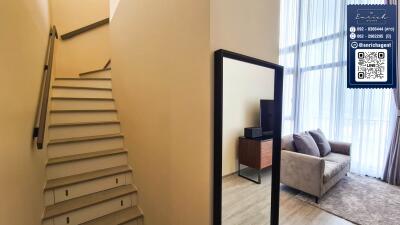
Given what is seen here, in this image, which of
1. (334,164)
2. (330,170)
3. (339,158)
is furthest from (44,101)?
(339,158)

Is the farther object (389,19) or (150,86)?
(389,19)

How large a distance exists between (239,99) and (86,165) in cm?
188

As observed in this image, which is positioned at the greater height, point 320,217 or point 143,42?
point 143,42

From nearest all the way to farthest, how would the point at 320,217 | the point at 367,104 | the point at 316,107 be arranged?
the point at 320,217
the point at 367,104
the point at 316,107

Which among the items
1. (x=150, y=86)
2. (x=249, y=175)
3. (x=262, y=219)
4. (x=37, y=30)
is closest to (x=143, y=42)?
(x=150, y=86)

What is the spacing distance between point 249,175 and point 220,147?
32.0 inches

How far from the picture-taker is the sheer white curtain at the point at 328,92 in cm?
359

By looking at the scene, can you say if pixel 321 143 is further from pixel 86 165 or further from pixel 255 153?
pixel 86 165

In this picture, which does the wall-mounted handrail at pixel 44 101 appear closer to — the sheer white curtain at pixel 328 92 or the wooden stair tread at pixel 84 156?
the wooden stair tread at pixel 84 156

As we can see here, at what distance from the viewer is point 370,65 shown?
2.76 m

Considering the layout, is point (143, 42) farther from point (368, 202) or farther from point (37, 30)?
point (368, 202)

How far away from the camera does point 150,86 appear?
2057mm
